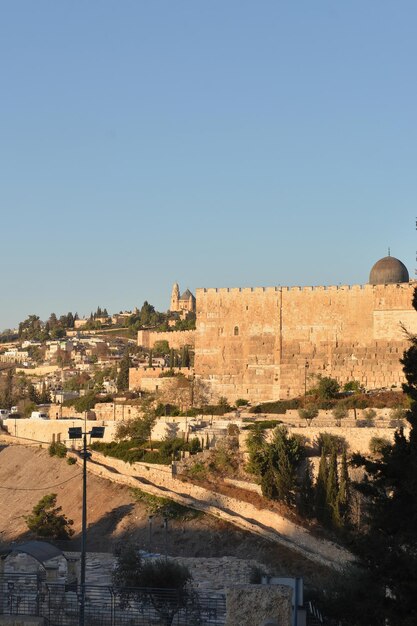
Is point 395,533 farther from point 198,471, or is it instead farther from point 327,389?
point 327,389

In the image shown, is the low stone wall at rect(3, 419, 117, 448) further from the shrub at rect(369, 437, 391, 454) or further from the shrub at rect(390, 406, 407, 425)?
the shrub at rect(369, 437, 391, 454)

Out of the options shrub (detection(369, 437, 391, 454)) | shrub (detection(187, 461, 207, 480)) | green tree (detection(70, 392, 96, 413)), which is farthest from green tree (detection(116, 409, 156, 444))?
shrub (detection(369, 437, 391, 454))

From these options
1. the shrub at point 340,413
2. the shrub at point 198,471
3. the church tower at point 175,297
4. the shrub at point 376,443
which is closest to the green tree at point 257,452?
the shrub at point 198,471

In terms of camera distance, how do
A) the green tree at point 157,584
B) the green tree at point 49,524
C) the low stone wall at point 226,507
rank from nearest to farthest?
the green tree at point 157,584
the low stone wall at point 226,507
the green tree at point 49,524

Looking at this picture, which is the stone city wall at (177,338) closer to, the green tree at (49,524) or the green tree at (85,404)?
the green tree at (85,404)

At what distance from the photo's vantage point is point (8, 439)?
4994cm

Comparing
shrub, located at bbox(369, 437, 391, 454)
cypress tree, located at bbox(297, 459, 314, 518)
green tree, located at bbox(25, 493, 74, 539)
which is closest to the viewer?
cypress tree, located at bbox(297, 459, 314, 518)

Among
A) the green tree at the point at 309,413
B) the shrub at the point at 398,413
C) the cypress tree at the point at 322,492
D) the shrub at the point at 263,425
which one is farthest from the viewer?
the green tree at the point at 309,413

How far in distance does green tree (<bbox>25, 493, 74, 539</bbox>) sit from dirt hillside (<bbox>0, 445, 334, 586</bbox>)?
364 millimetres

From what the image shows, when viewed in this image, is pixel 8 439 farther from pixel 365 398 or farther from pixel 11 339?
pixel 11 339

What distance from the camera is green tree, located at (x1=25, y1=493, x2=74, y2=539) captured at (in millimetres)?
33406

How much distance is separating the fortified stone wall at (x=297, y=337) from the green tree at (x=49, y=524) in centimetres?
1226

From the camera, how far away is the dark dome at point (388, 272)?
152 feet

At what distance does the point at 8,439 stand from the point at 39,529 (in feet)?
55.0
